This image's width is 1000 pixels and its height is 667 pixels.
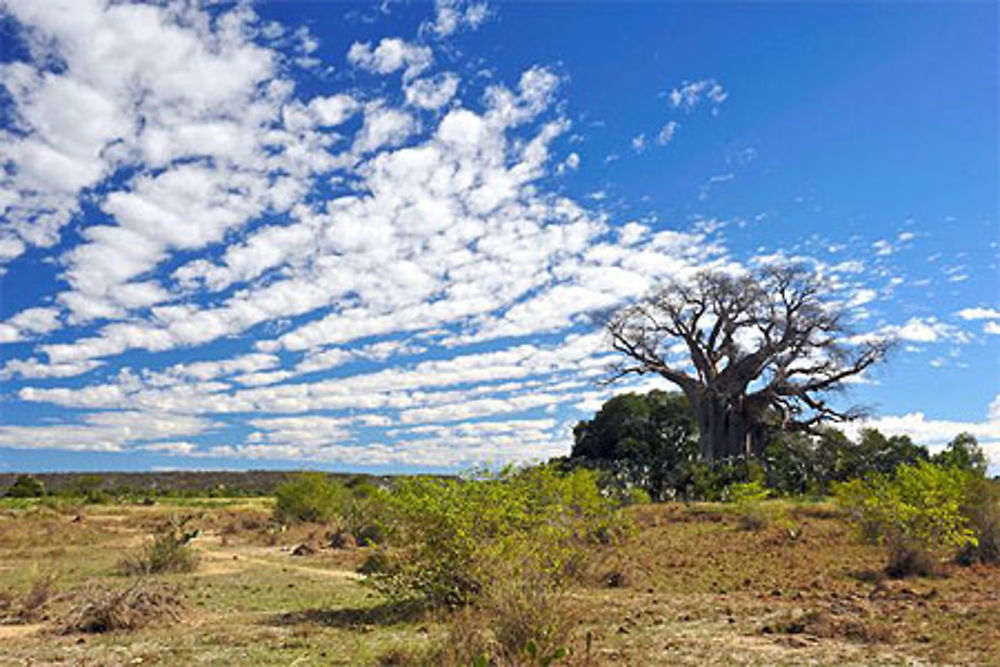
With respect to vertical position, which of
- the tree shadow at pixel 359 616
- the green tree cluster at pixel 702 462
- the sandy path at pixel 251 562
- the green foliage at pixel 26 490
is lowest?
the sandy path at pixel 251 562

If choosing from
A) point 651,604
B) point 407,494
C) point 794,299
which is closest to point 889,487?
point 651,604

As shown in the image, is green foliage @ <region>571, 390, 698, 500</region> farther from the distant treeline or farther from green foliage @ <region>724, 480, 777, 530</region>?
the distant treeline

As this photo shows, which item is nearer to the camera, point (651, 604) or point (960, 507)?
point (651, 604)

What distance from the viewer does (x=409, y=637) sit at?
1022 centimetres

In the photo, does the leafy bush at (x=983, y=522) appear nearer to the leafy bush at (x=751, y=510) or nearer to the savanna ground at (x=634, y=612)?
the savanna ground at (x=634, y=612)

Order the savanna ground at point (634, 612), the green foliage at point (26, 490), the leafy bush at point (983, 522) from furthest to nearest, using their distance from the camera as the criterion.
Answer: the green foliage at point (26, 490) → the leafy bush at point (983, 522) → the savanna ground at point (634, 612)

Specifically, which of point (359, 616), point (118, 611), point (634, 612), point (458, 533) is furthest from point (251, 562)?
point (634, 612)

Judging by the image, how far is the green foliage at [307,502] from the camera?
116ft

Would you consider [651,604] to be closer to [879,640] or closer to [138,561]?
[879,640]

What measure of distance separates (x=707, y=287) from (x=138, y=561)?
133ft

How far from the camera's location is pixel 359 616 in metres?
12.1

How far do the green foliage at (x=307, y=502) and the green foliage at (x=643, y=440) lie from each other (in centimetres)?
1841

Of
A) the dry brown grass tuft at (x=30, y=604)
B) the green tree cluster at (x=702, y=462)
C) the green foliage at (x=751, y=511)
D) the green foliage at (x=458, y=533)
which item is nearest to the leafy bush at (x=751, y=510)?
the green foliage at (x=751, y=511)

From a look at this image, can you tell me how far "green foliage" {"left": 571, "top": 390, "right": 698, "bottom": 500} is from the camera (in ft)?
159
